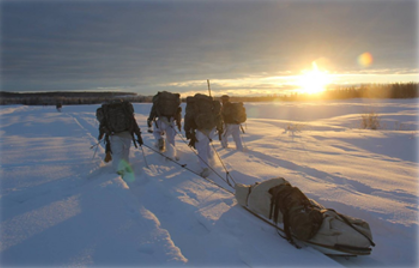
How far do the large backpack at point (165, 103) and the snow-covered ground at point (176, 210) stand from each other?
146cm

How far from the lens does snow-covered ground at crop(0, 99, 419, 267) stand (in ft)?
9.07

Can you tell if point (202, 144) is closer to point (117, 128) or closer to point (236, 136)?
point (117, 128)

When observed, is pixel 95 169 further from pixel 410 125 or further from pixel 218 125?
pixel 410 125

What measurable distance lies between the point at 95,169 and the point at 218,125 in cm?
319

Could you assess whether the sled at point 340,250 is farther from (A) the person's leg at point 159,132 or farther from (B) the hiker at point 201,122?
(A) the person's leg at point 159,132

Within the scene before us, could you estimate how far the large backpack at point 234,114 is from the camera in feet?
29.7

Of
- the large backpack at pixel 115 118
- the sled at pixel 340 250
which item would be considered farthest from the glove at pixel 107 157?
the sled at pixel 340 250

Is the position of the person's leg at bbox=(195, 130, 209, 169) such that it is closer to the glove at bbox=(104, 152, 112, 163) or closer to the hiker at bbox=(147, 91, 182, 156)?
the hiker at bbox=(147, 91, 182, 156)

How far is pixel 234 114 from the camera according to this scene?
9.07m

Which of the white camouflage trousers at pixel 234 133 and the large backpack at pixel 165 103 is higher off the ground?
the large backpack at pixel 165 103

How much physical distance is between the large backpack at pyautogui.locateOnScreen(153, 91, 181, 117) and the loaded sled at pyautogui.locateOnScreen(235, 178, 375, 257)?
4.76 meters

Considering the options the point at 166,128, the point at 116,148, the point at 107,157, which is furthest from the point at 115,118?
the point at 166,128

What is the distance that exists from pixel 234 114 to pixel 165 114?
266 centimetres

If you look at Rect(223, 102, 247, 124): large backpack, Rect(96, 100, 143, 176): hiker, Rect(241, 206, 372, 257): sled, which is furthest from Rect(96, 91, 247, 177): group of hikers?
Rect(241, 206, 372, 257): sled
